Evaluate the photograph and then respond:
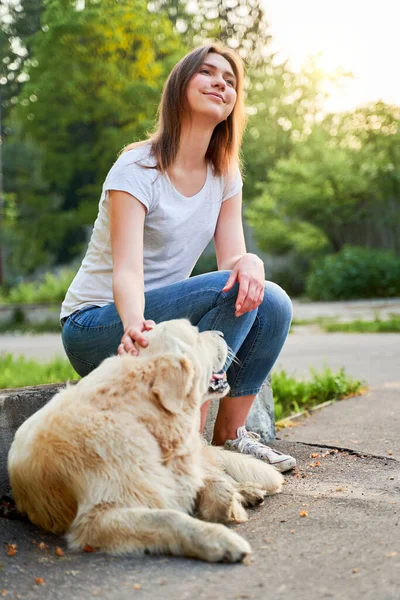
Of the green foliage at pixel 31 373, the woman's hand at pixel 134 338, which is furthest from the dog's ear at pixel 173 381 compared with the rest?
the green foliage at pixel 31 373

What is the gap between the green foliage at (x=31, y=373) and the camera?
17.7 ft

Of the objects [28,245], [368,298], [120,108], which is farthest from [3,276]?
[368,298]

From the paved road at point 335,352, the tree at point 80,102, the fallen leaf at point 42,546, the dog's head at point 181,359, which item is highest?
the tree at point 80,102

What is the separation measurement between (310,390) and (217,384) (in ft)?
9.39

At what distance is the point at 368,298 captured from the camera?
18750 mm

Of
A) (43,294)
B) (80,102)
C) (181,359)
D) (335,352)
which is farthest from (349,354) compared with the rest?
(80,102)

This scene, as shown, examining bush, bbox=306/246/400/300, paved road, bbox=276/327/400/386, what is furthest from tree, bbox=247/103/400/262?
paved road, bbox=276/327/400/386

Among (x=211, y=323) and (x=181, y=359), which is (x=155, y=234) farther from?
(x=181, y=359)

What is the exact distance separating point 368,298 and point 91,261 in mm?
16013

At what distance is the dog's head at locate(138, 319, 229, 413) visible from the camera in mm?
2508

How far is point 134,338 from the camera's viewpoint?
273 cm

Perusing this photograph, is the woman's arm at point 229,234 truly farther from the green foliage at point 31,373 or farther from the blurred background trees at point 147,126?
the blurred background trees at point 147,126

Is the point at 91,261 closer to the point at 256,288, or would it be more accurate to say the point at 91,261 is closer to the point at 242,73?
the point at 256,288

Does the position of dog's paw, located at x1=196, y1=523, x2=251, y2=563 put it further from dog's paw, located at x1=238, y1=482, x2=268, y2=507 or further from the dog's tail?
the dog's tail
